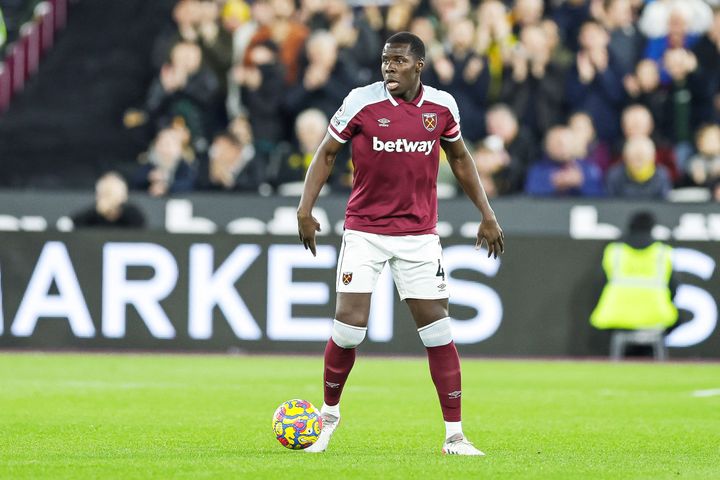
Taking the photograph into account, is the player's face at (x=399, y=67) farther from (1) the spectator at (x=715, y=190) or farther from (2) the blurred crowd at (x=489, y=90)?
(1) the spectator at (x=715, y=190)

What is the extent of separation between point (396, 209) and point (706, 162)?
33.0 feet

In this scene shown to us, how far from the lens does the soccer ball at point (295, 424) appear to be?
7.92 m

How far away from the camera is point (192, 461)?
24.3ft

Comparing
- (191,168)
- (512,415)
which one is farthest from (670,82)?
(512,415)

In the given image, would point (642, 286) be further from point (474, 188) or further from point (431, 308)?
point (431, 308)

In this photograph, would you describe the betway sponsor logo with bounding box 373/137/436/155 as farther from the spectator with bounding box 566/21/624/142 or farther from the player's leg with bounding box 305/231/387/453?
the spectator with bounding box 566/21/624/142

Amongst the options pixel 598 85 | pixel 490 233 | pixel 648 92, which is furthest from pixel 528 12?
pixel 490 233

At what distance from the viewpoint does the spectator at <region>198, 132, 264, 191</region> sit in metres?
17.8

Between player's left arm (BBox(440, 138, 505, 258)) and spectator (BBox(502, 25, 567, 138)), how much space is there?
33.3 ft

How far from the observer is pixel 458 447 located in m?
7.88

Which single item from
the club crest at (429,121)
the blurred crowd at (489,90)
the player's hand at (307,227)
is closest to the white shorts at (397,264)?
the player's hand at (307,227)

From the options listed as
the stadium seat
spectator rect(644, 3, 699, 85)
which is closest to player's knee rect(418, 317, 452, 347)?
the stadium seat

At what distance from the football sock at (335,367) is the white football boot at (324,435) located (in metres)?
0.08

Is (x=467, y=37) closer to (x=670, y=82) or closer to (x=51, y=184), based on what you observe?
(x=670, y=82)
